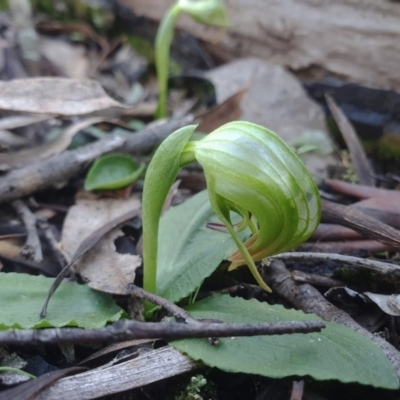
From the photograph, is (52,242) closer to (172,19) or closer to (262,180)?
(262,180)

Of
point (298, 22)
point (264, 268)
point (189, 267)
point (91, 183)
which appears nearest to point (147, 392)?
point (189, 267)

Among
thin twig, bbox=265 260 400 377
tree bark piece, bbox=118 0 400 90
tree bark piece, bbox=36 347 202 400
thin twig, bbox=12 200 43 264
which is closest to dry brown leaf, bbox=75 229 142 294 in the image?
thin twig, bbox=12 200 43 264

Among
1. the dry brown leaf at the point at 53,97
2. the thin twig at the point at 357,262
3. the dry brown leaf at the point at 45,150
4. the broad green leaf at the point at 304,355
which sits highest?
the dry brown leaf at the point at 53,97

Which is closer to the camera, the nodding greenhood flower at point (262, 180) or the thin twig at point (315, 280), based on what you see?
the nodding greenhood flower at point (262, 180)

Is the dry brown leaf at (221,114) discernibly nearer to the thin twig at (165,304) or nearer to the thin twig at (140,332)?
the thin twig at (165,304)

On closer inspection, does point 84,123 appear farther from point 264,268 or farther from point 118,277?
point 264,268

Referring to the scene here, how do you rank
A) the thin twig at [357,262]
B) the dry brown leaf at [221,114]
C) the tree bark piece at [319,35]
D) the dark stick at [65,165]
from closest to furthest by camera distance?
the thin twig at [357,262] < the dark stick at [65,165] < the dry brown leaf at [221,114] < the tree bark piece at [319,35]

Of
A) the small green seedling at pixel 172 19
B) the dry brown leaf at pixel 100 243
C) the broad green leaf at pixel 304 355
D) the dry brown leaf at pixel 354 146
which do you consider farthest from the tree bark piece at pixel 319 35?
the broad green leaf at pixel 304 355
